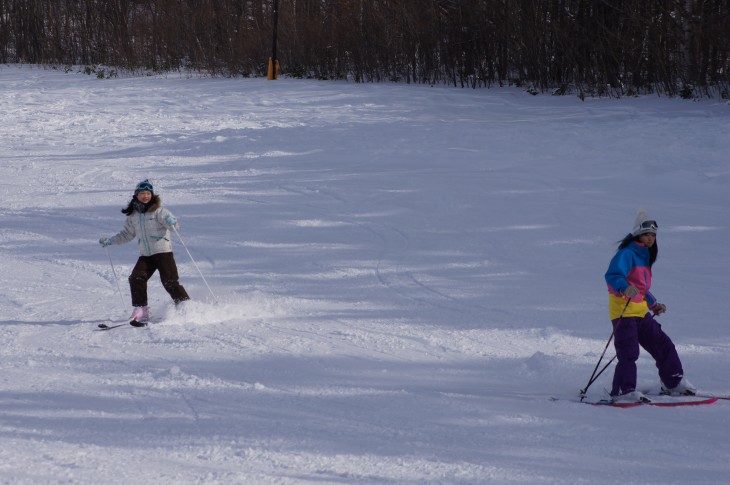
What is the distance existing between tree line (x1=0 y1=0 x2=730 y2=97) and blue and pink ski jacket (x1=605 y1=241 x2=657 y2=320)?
45.3 feet

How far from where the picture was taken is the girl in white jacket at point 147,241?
23.2 ft

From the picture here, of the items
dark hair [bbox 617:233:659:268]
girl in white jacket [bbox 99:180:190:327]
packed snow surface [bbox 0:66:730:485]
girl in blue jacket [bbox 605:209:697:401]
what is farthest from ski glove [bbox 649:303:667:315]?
girl in white jacket [bbox 99:180:190:327]

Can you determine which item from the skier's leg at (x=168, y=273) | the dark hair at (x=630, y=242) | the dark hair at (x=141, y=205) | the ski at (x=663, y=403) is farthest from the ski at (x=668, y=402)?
the dark hair at (x=141, y=205)

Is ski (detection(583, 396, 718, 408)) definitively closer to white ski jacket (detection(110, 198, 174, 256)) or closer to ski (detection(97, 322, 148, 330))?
ski (detection(97, 322, 148, 330))

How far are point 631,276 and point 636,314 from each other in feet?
0.89

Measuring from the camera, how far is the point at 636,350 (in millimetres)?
5359

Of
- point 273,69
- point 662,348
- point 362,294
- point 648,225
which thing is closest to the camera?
point 648,225

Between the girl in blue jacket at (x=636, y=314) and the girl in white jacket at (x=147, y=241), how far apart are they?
12.3 ft

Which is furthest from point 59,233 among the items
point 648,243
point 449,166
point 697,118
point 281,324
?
point 697,118

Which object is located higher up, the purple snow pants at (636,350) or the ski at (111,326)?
the purple snow pants at (636,350)

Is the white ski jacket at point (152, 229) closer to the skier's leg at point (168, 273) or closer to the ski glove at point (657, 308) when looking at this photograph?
the skier's leg at point (168, 273)

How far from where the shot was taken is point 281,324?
23.2 ft

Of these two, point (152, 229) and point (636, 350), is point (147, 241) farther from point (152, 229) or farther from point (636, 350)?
point (636, 350)

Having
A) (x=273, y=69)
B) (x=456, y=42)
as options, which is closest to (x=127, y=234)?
(x=456, y=42)
